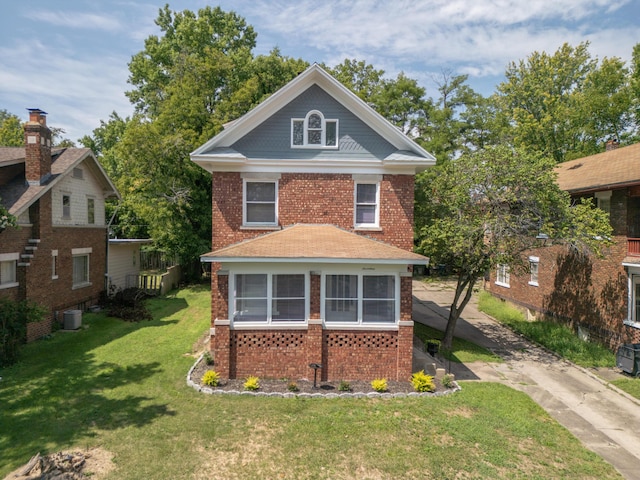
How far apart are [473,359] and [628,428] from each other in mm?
5187

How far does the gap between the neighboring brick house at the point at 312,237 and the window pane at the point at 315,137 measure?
4 centimetres

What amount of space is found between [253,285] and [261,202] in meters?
3.22

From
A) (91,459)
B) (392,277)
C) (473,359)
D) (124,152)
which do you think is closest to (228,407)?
(91,459)

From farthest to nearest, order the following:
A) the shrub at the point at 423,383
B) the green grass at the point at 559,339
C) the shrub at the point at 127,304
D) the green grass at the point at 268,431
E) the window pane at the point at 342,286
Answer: the shrub at the point at 127,304 → the green grass at the point at 559,339 → the window pane at the point at 342,286 → the shrub at the point at 423,383 → the green grass at the point at 268,431

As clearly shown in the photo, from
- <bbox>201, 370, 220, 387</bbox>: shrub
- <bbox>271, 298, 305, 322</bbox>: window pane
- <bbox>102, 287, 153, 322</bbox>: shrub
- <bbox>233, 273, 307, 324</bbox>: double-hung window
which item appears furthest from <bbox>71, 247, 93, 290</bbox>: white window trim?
<bbox>271, 298, 305, 322</bbox>: window pane

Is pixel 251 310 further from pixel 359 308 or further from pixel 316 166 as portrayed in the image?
pixel 316 166

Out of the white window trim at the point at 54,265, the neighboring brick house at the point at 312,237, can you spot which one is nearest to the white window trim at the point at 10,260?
the white window trim at the point at 54,265

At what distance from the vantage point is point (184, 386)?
34.3 feet

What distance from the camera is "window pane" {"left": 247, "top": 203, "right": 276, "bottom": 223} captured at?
1300 cm

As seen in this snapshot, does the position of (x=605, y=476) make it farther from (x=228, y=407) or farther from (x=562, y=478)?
→ (x=228, y=407)

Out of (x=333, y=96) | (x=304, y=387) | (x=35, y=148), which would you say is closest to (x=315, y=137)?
(x=333, y=96)

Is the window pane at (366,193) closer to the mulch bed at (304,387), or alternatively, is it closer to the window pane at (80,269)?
the mulch bed at (304,387)

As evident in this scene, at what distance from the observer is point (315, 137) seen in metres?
13.0

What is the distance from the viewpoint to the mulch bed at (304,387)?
33.6 ft
